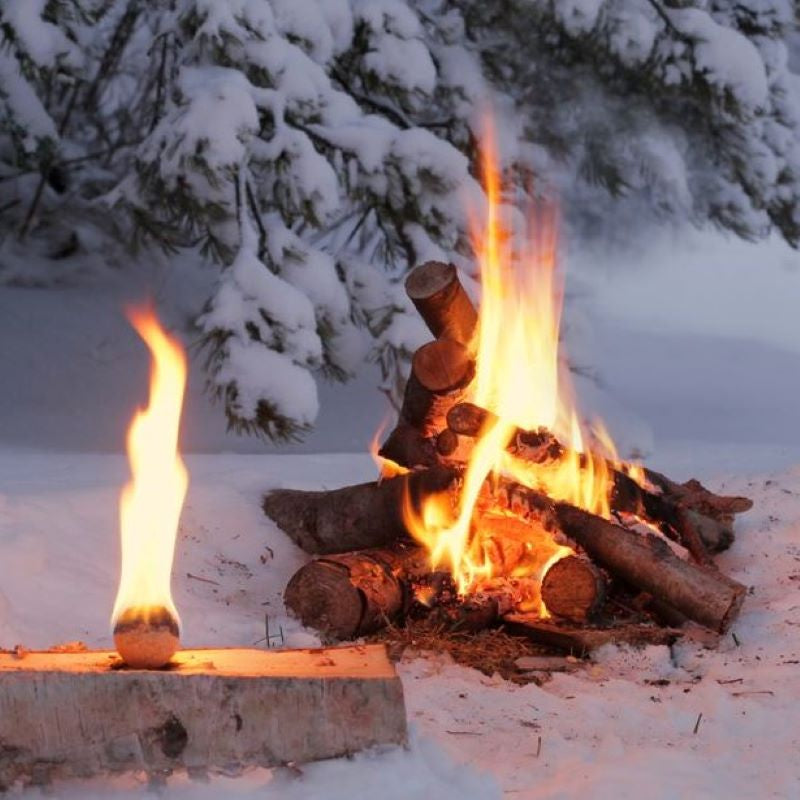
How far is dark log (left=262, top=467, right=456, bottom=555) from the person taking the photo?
13.5ft

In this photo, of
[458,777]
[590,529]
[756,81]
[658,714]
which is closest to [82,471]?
[590,529]

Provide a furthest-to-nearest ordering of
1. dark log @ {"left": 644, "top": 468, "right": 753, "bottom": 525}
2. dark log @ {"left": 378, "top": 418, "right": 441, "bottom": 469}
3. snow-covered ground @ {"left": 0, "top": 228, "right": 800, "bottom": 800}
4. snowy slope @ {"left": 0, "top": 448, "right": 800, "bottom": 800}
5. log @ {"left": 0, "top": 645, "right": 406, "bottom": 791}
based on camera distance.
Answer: dark log @ {"left": 644, "top": 468, "right": 753, "bottom": 525} < dark log @ {"left": 378, "top": 418, "right": 441, "bottom": 469} < snow-covered ground @ {"left": 0, "top": 228, "right": 800, "bottom": 800} < snowy slope @ {"left": 0, "top": 448, "right": 800, "bottom": 800} < log @ {"left": 0, "top": 645, "right": 406, "bottom": 791}

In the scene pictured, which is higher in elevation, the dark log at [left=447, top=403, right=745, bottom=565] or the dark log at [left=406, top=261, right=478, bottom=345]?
the dark log at [left=406, top=261, right=478, bottom=345]

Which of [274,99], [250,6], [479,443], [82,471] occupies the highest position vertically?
[250,6]

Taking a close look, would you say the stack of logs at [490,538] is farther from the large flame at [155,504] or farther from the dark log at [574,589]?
the large flame at [155,504]

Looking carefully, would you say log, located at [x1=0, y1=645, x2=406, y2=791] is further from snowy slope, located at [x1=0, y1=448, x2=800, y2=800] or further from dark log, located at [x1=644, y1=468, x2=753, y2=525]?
dark log, located at [x1=644, y1=468, x2=753, y2=525]

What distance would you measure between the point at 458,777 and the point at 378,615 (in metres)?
1.61

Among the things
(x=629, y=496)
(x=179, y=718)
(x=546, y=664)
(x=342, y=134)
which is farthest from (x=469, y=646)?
(x=342, y=134)

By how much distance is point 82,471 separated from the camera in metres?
5.06

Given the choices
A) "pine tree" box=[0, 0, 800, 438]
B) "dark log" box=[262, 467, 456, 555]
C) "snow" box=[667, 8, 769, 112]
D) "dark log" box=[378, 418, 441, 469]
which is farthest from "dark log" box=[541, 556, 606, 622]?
"snow" box=[667, 8, 769, 112]

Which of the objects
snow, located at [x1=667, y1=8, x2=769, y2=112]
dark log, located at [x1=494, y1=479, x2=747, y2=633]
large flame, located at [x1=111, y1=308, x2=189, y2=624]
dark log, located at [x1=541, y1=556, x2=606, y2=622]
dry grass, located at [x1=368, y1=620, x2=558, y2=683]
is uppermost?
snow, located at [x1=667, y1=8, x2=769, y2=112]

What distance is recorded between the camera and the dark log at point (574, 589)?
12.4 feet

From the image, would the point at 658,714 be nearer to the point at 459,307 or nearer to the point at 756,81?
the point at 459,307

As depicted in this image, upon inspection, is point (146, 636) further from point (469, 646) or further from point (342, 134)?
point (342, 134)
